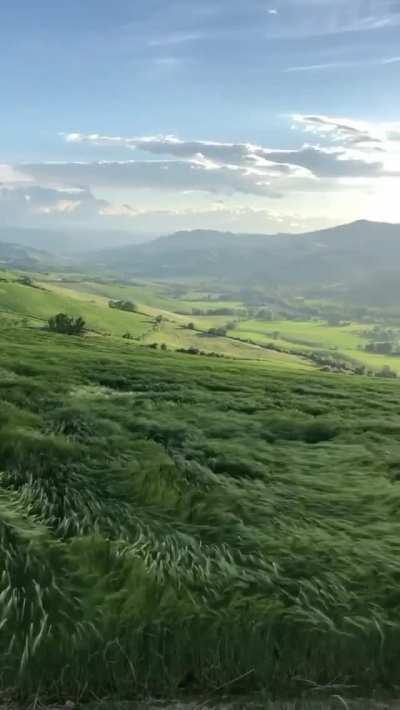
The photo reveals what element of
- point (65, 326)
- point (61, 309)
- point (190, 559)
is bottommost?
point (190, 559)

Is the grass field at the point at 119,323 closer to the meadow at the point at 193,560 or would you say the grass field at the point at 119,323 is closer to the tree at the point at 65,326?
the tree at the point at 65,326

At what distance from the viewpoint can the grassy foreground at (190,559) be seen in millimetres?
4312

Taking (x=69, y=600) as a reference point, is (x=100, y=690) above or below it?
below

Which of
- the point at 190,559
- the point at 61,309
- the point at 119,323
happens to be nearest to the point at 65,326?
the point at 190,559

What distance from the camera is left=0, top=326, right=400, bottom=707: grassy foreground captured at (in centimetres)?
431

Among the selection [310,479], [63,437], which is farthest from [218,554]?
[63,437]

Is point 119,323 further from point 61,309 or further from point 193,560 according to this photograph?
point 193,560

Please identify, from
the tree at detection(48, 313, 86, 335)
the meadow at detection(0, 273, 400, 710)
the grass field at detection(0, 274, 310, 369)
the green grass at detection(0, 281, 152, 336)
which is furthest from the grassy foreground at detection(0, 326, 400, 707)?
the green grass at detection(0, 281, 152, 336)

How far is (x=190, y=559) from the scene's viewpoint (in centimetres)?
561

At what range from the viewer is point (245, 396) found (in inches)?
646

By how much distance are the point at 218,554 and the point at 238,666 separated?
1.38 meters

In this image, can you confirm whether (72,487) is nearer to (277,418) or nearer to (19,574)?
(19,574)

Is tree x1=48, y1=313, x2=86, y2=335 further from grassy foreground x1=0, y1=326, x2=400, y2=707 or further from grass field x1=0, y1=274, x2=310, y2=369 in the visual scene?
grassy foreground x1=0, y1=326, x2=400, y2=707

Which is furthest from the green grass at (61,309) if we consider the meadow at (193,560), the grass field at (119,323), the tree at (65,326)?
the meadow at (193,560)
